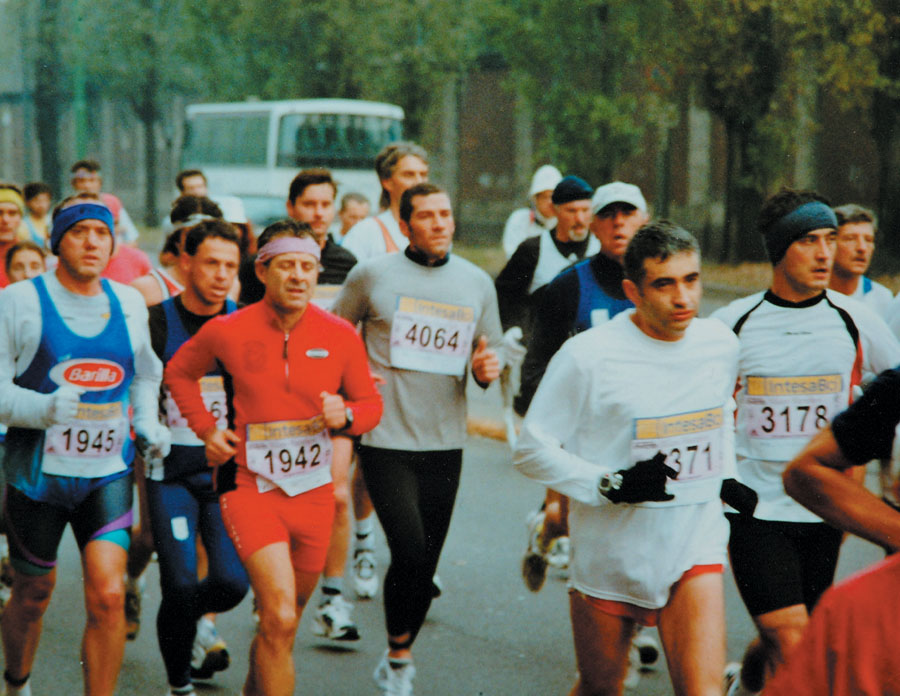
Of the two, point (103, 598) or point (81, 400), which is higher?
point (81, 400)

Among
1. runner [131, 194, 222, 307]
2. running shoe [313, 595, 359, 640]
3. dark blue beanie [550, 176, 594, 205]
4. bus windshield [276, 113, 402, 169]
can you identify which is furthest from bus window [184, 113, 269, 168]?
running shoe [313, 595, 359, 640]

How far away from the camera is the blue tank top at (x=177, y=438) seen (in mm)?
5250

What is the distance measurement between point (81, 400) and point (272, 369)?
0.71 m

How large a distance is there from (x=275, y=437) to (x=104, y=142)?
5680cm

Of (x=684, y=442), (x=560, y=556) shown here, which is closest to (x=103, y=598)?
(x=684, y=442)

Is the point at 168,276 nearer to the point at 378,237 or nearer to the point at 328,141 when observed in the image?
the point at 378,237

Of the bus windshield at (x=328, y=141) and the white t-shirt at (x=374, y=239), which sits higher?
the white t-shirt at (x=374, y=239)

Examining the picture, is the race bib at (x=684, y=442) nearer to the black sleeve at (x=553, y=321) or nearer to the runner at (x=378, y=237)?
the black sleeve at (x=553, y=321)

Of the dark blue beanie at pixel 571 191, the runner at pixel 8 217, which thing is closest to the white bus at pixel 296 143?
the runner at pixel 8 217

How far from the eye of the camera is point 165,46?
41594 millimetres

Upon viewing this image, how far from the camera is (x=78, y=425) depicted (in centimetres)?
488

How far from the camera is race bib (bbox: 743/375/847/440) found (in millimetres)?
4773

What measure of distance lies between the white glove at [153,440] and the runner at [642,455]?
1.49 m

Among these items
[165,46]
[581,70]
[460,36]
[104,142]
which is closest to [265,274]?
[581,70]
